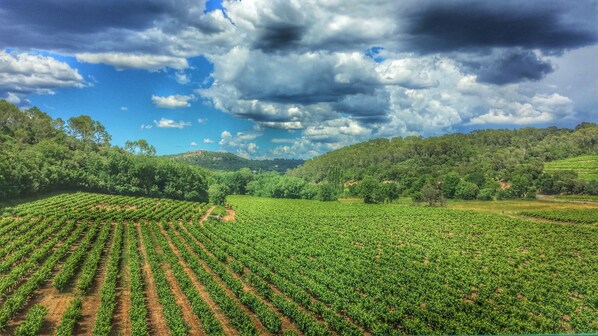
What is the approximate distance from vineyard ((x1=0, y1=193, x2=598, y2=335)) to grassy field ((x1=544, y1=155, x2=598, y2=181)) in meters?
2.07

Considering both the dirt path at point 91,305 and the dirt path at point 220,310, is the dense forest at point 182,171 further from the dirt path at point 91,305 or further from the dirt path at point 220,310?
the dirt path at point 220,310

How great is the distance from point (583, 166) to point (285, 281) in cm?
1178

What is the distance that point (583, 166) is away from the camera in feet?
42.0

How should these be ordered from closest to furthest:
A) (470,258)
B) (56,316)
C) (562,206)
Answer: (56,316)
(562,206)
(470,258)

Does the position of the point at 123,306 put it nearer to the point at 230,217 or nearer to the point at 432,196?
the point at 230,217

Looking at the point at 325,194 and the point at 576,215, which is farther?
the point at 325,194

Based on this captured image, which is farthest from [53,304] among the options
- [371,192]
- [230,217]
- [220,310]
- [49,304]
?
[371,192]

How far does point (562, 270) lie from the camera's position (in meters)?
10.9

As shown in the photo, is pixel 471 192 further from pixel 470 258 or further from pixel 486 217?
pixel 470 258

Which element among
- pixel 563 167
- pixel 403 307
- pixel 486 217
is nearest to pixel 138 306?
pixel 403 307

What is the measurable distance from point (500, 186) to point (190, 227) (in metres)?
20.2

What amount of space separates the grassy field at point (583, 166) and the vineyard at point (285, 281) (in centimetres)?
207

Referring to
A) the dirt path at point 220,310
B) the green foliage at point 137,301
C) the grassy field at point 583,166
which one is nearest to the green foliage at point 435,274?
the dirt path at point 220,310

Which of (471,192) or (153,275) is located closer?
(153,275)
